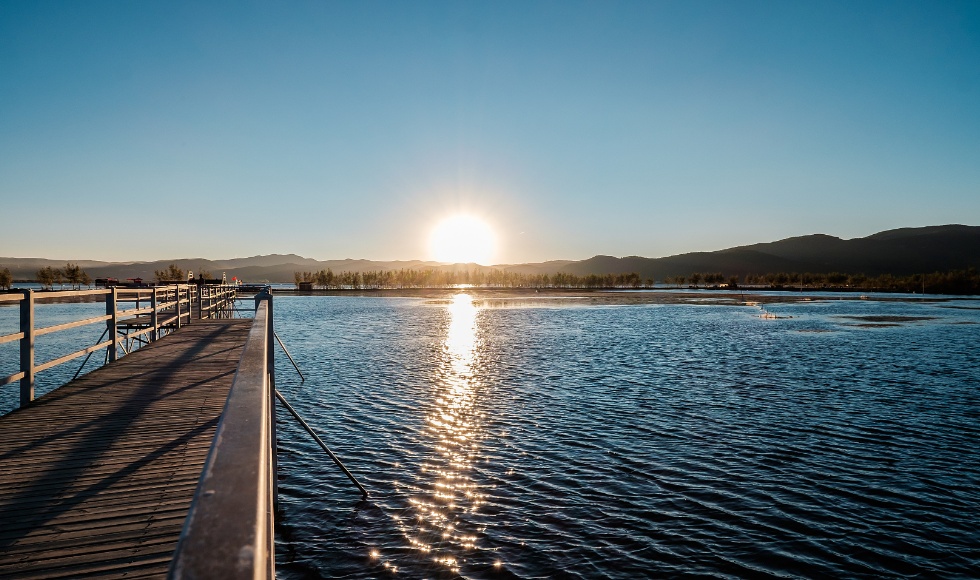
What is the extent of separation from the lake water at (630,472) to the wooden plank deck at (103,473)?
6.83ft

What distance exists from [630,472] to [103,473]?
782 centimetres

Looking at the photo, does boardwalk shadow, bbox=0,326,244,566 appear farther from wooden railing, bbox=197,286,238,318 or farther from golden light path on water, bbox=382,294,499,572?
wooden railing, bbox=197,286,238,318

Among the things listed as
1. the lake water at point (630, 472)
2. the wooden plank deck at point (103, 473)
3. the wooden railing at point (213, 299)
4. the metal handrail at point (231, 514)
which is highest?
the metal handrail at point (231, 514)

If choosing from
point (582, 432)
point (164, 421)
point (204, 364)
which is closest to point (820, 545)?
point (582, 432)

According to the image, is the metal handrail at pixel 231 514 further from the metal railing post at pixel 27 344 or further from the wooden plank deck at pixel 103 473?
the metal railing post at pixel 27 344

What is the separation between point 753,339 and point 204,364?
99.6 feet

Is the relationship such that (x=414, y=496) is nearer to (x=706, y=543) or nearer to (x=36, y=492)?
(x=706, y=543)

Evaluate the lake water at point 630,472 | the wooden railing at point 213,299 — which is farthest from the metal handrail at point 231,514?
the wooden railing at point 213,299

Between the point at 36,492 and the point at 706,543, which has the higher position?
the point at 36,492

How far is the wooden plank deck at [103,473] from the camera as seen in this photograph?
4.06 m

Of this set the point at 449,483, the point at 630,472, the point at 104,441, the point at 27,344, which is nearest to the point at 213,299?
the point at 27,344

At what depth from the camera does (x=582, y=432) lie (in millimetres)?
12523

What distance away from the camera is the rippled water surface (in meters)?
7.27

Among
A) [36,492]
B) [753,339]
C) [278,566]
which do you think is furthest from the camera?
[753,339]
